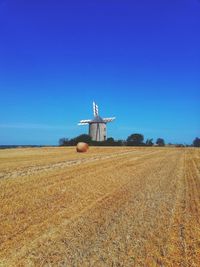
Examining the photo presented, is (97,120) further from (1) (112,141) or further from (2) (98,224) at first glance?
(2) (98,224)

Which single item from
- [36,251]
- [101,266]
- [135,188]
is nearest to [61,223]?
[36,251]

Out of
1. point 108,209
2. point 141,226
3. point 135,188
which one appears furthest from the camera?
point 135,188

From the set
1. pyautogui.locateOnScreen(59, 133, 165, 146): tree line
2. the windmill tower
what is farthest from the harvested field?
the windmill tower

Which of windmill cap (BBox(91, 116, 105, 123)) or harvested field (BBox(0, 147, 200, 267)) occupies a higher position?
windmill cap (BBox(91, 116, 105, 123))

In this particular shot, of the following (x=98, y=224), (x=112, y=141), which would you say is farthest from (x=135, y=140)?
(x=98, y=224)

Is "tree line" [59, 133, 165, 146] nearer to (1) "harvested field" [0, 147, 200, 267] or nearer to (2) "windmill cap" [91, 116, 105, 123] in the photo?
(2) "windmill cap" [91, 116, 105, 123]

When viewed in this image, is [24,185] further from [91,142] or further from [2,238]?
[91,142]

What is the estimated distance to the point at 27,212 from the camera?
6887 millimetres

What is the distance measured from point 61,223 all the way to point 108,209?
1.40 metres

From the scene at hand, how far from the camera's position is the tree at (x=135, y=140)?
60.8 m

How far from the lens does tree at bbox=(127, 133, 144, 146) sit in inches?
2394

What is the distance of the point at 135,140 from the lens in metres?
62.4

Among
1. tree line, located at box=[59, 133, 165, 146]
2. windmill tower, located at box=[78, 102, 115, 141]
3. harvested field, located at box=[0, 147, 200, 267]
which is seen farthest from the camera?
windmill tower, located at box=[78, 102, 115, 141]

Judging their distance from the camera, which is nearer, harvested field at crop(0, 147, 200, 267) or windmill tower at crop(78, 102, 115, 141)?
harvested field at crop(0, 147, 200, 267)
